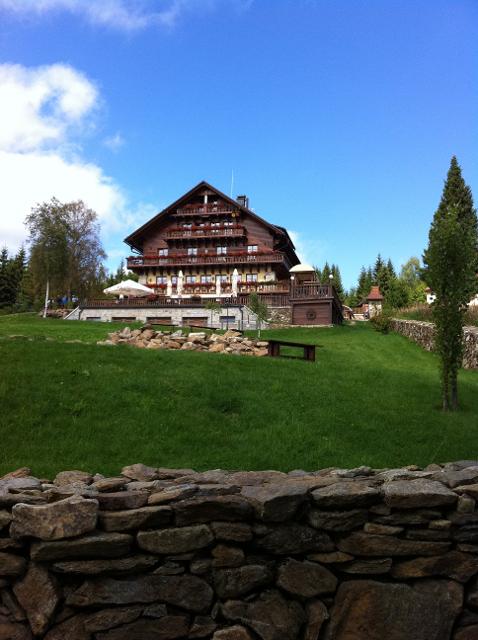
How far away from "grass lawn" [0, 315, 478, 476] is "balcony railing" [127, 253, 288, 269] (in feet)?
124

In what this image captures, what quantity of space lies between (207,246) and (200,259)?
235 cm

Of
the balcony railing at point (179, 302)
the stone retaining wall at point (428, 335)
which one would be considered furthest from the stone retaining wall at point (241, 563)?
the balcony railing at point (179, 302)

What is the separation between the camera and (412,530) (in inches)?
180

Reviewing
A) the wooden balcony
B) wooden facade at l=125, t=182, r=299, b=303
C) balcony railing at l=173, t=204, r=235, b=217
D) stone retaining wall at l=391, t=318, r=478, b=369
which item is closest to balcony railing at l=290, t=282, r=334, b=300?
stone retaining wall at l=391, t=318, r=478, b=369

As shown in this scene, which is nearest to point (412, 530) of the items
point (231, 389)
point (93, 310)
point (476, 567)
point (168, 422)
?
point (476, 567)

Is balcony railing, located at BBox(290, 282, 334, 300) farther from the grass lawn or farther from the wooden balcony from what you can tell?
the grass lawn

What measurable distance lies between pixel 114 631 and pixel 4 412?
6225 millimetres

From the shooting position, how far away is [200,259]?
53812 millimetres

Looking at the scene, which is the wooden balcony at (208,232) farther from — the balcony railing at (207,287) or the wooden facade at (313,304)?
the wooden facade at (313,304)

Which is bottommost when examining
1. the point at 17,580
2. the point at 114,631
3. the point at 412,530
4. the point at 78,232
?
the point at 114,631

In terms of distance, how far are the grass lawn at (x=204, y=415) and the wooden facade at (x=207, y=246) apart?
38.3 m

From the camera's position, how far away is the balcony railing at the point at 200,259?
5194 centimetres

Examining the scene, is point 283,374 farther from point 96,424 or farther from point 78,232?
point 78,232

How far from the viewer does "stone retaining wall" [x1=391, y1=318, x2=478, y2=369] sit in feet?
73.6
